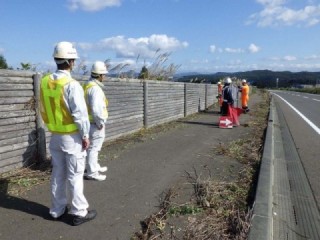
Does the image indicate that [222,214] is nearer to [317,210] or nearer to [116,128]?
[317,210]

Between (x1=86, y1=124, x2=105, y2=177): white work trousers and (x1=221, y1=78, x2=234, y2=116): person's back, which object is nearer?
(x1=86, y1=124, x2=105, y2=177): white work trousers

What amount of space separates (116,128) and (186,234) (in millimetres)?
6722

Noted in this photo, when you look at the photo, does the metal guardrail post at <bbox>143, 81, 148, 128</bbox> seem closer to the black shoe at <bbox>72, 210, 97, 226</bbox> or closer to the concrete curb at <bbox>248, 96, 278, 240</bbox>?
the concrete curb at <bbox>248, 96, 278, 240</bbox>

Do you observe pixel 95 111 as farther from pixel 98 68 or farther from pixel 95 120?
pixel 98 68

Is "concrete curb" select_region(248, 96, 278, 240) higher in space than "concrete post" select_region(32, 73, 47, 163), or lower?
lower

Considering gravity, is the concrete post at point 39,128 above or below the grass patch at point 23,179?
above

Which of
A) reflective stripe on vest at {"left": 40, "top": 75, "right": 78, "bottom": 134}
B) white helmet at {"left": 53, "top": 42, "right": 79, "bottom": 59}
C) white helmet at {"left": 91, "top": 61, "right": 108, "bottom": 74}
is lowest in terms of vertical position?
reflective stripe on vest at {"left": 40, "top": 75, "right": 78, "bottom": 134}

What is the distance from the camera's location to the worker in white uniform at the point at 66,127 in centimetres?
453

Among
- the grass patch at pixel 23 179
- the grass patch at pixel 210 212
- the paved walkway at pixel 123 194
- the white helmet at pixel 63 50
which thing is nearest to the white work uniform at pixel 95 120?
the paved walkway at pixel 123 194

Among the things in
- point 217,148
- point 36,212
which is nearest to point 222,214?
point 36,212

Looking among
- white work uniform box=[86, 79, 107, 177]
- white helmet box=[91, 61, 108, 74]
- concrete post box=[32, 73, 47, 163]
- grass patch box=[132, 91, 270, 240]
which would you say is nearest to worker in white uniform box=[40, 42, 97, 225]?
grass patch box=[132, 91, 270, 240]

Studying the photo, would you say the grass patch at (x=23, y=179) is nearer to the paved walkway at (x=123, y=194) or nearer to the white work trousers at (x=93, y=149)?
the paved walkway at (x=123, y=194)

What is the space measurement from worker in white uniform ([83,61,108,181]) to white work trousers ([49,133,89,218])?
1.69 metres

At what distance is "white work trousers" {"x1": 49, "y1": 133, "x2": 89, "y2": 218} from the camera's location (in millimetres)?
4672
